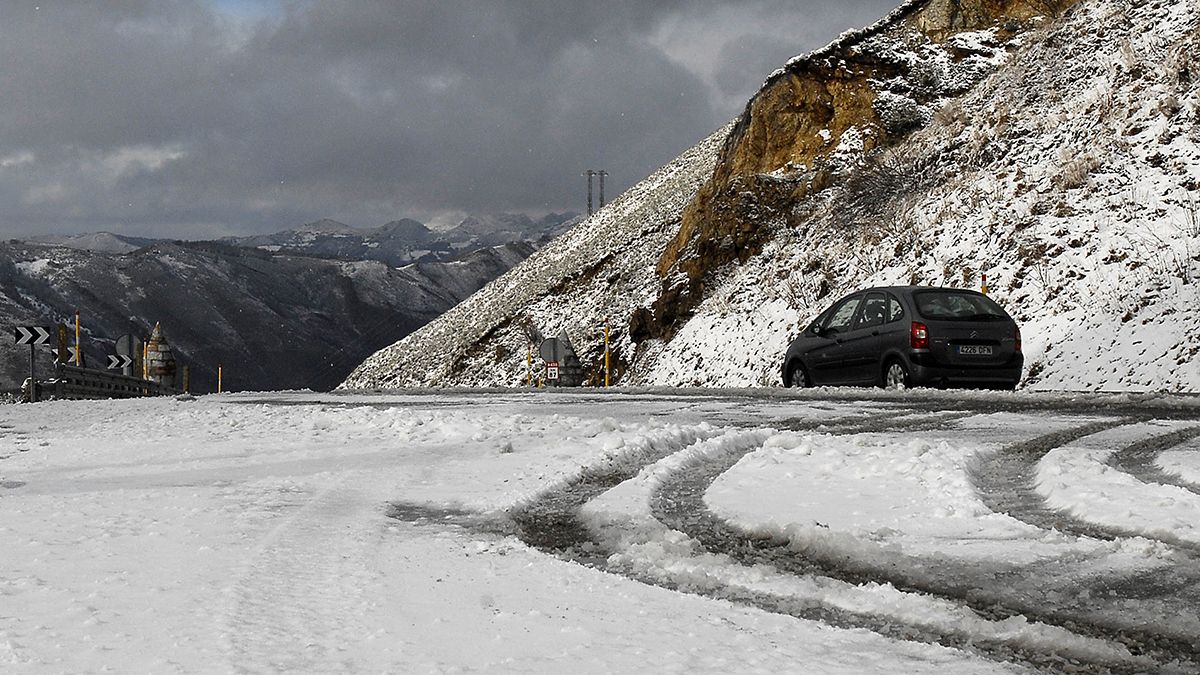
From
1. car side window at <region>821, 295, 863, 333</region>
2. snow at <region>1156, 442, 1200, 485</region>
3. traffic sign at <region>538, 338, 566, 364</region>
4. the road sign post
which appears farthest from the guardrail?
snow at <region>1156, 442, 1200, 485</region>

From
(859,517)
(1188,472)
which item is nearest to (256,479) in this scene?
(859,517)

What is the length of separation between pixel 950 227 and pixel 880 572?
62.7 feet

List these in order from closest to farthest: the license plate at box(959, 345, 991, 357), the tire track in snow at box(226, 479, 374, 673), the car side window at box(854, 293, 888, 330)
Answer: the tire track in snow at box(226, 479, 374, 673) < the license plate at box(959, 345, 991, 357) < the car side window at box(854, 293, 888, 330)

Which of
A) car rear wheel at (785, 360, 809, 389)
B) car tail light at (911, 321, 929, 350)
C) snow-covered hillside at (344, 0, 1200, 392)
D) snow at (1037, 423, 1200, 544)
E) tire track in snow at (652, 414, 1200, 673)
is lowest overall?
tire track in snow at (652, 414, 1200, 673)

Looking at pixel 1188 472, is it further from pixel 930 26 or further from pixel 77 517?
pixel 930 26

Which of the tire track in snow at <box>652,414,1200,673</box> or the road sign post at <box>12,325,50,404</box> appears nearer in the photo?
the tire track in snow at <box>652,414,1200,673</box>

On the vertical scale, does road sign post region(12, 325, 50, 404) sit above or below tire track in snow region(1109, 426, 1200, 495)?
above

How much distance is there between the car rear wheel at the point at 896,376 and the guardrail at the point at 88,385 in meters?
15.5

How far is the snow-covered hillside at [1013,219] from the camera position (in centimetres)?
1543

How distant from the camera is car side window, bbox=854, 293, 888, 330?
13.4 metres

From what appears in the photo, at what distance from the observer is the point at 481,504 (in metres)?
5.29

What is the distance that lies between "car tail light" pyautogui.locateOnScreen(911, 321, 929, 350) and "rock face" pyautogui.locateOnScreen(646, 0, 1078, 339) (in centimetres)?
1708

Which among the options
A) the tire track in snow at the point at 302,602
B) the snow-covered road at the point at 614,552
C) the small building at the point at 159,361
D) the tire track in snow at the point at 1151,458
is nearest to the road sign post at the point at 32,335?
the small building at the point at 159,361

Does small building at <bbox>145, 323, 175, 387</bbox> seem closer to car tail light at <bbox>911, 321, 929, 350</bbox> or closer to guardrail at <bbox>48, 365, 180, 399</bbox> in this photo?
guardrail at <bbox>48, 365, 180, 399</bbox>
